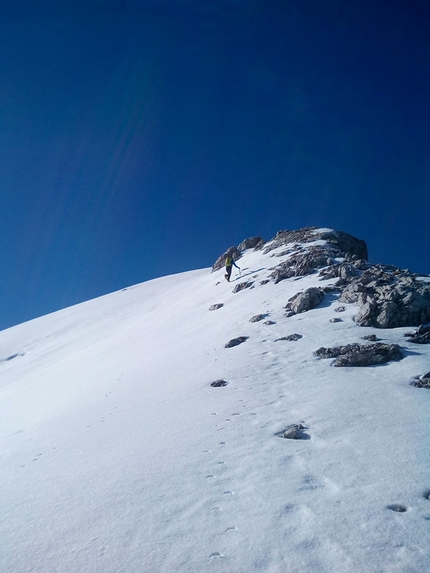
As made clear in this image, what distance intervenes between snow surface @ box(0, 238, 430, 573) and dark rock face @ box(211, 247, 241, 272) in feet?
84.1

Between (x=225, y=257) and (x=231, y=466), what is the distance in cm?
3612

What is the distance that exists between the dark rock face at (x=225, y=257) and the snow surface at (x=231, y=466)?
25.6m

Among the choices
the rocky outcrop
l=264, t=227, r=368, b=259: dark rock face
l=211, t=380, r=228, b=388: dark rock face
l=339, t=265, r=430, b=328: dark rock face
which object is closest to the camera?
l=211, t=380, r=228, b=388: dark rock face

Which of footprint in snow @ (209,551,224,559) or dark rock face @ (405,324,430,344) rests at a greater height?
dark rock face @ (405,324,430,344)

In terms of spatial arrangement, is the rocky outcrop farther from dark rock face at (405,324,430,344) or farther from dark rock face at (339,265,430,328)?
dark rock face at (405,324,430,344)

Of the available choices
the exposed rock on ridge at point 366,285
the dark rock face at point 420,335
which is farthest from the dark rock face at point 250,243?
the dark rock face at point 420,335

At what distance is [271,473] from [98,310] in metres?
36.7

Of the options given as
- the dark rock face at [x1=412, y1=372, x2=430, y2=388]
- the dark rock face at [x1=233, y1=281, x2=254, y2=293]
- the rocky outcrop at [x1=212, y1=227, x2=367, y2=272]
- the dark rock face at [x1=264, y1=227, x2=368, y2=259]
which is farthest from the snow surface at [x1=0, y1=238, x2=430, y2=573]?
the dark rock face at [x1=264, y1=227, x2=368, y2=259]

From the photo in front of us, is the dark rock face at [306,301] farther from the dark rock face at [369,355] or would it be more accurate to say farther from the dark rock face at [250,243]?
the dark rock face at [250,243]

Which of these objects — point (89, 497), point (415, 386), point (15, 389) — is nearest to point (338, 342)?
point (415, 386)

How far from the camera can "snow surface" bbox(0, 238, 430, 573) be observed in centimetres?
454

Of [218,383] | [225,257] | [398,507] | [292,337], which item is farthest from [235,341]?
[225,257]

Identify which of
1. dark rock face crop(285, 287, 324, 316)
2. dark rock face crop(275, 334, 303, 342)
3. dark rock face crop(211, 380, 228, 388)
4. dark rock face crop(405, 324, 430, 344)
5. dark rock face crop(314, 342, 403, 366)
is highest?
dark rock face crop(285, 287, 324, 316)

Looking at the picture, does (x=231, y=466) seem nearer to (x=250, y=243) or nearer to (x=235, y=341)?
(x=235, y=341)
